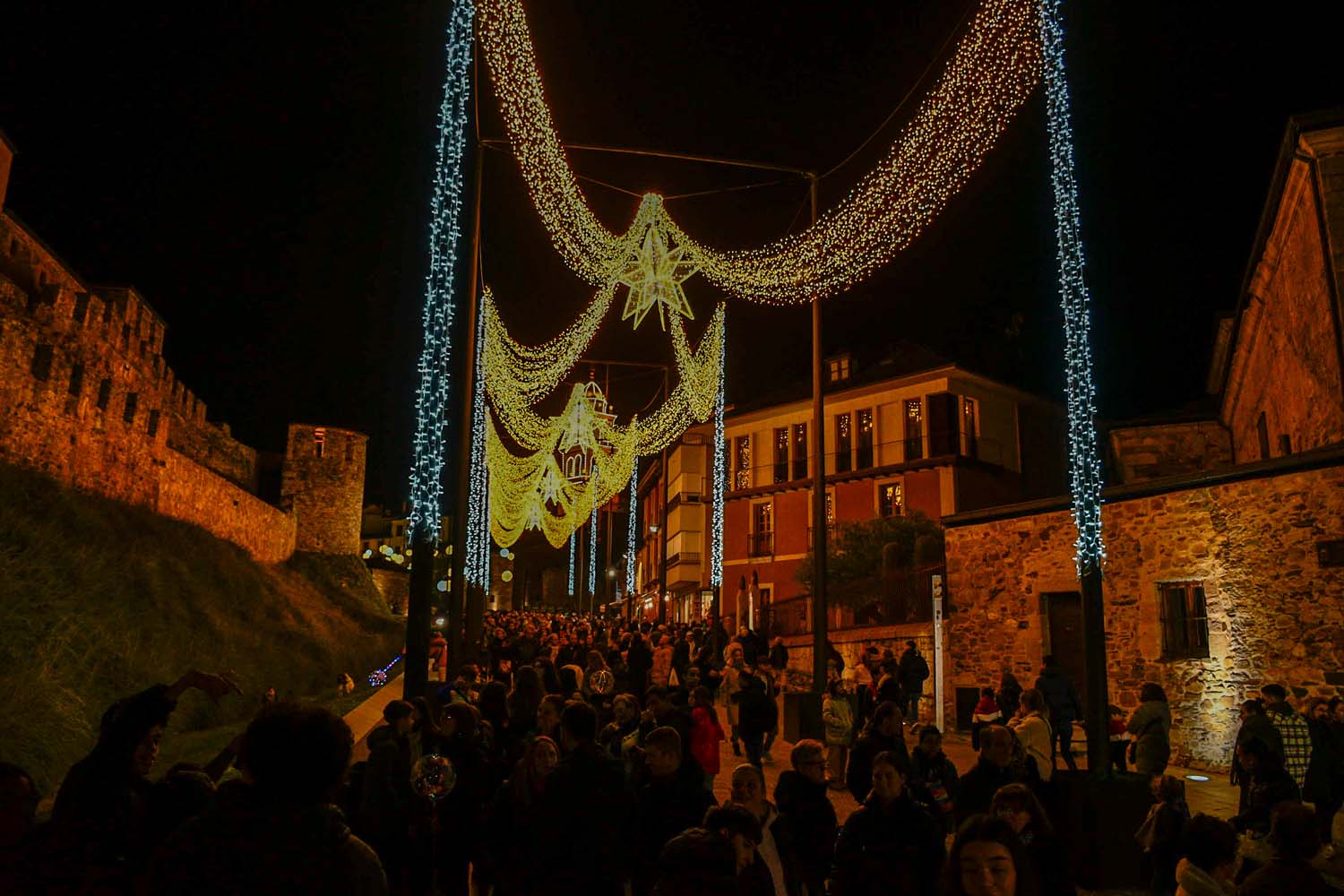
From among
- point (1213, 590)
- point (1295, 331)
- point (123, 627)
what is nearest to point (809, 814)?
point (1213, 590)

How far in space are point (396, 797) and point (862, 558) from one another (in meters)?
23.6

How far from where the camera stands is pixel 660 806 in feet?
14.7

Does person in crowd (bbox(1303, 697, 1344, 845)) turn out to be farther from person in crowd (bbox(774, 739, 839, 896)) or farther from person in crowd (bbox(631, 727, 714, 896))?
person in crowd (bbox(631, 727, 714, 896))

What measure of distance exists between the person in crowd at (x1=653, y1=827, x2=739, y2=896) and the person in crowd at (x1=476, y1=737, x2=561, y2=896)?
1.85m

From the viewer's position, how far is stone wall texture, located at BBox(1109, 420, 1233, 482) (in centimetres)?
Answer: 2400

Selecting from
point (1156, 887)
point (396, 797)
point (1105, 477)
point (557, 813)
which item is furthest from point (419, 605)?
point (1105, 477)

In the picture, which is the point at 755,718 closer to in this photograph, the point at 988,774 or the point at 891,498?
the point at 988,774

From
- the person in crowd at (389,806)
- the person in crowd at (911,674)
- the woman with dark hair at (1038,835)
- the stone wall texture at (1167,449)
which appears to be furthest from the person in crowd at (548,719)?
the stone wall texture at (1167,449)

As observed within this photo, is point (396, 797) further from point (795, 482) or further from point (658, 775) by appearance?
point (795, 482)

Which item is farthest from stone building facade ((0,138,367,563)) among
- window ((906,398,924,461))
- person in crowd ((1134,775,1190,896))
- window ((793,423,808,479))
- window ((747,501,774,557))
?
window ((906,398,924,461))

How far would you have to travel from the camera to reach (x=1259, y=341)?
1923cm

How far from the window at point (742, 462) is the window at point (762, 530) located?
1.13m

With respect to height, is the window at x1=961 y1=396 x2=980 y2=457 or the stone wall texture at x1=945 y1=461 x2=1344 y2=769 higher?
the window at x1=961 y1=396 x2=980 y2=457

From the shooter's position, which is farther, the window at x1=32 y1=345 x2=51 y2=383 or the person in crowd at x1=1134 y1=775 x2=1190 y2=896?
the window at x1=32 y1=345 x2=51 y2=383
